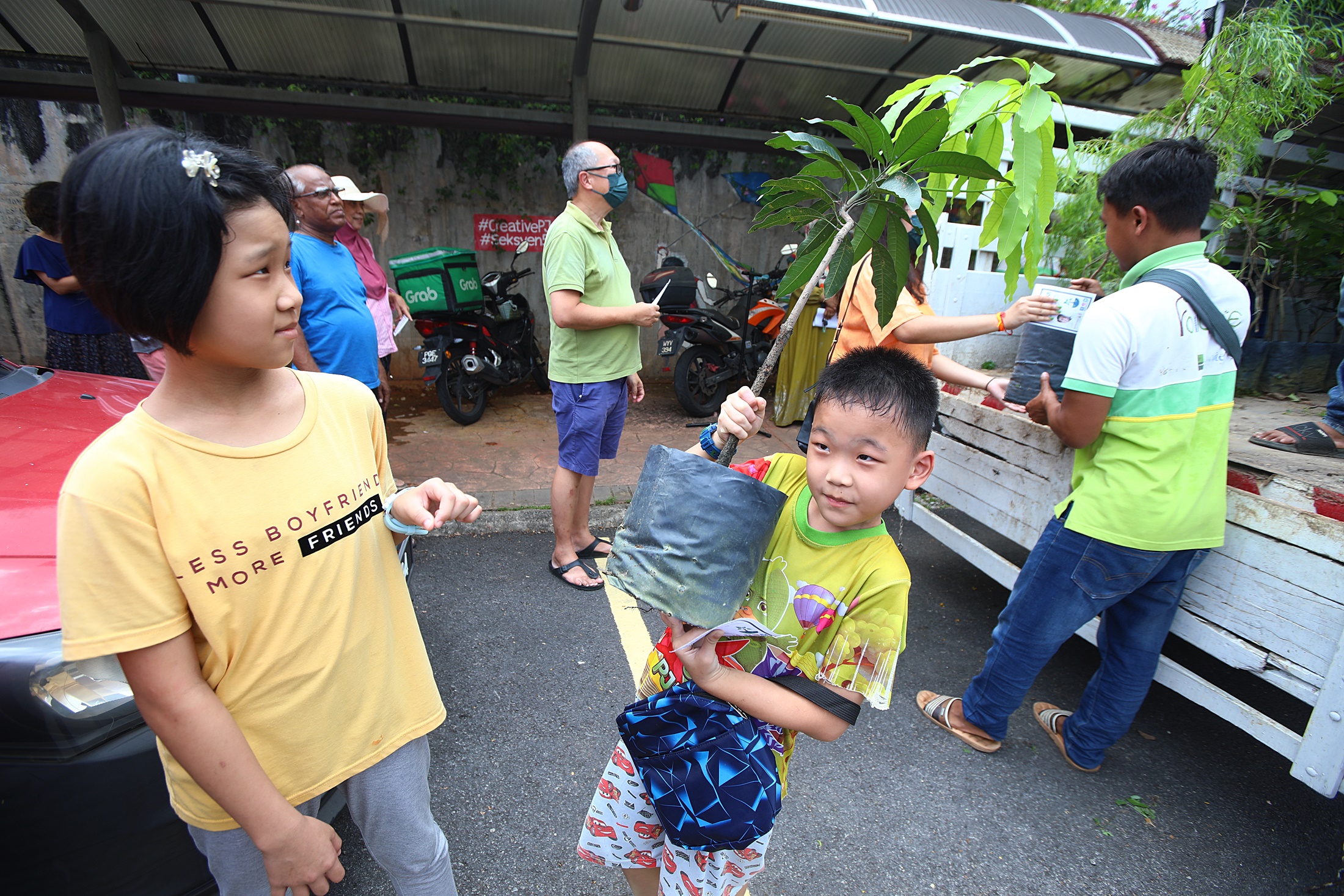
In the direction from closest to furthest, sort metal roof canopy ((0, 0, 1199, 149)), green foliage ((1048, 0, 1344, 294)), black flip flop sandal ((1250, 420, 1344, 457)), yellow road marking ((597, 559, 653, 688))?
1. black flip flop sandal ((1250, 420, 1344, 457))
2. yellow road marking ((597, 559, 653, 688))
3. green foliage ((1048, 0, 1344, 294))
4. metal roof canopy ((0, 0, 1199, 149))

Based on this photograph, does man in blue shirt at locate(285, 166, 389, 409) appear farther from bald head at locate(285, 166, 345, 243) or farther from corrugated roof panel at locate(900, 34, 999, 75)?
corrugated roof panel at locate(900, 34, 999, 75)

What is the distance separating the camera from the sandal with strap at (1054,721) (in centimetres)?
243

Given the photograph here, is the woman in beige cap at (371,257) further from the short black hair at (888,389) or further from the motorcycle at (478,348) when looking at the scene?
the short black hair at (888,389)

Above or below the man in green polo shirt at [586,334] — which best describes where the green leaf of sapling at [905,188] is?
above

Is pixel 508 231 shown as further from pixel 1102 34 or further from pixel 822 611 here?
pixel 822 611

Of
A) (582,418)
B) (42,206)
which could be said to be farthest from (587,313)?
(42,206)

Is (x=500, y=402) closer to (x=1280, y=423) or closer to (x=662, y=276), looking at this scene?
(x=662, y=276)

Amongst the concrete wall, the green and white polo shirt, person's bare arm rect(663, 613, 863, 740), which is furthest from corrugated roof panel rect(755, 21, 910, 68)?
person's bare arm rect(663, 613, 863, 740)

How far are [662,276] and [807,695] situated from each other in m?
4.82

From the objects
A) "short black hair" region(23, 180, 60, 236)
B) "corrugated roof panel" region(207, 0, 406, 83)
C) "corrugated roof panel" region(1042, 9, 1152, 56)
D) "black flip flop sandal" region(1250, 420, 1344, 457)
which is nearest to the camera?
"black flip flop sandal" region(1250, 420, 1344, 457)

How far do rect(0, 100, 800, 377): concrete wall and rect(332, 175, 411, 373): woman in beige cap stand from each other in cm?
255

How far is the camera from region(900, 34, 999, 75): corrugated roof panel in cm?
541

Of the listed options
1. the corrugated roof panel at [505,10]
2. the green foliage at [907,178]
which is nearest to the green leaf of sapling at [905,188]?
the green foliage at [907,178]

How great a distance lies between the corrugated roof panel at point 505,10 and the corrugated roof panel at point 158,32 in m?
1.79
